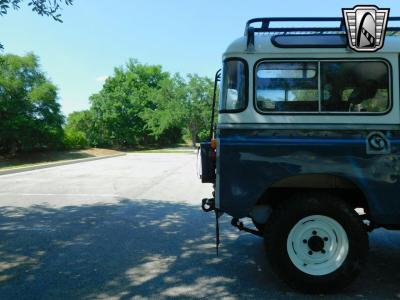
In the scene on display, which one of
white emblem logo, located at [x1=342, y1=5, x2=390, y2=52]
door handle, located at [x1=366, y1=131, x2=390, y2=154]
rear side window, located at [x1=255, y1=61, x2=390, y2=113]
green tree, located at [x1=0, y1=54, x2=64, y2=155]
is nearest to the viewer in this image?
white emblem logo, located at [x1=342, y1=5, x2=390, y2=52]

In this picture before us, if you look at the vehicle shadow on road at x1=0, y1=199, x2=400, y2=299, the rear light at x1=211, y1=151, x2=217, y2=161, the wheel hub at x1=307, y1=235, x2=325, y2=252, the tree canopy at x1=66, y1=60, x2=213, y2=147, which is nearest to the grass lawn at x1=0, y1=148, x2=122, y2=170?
the tree canopy at x1=66, y1=60, x2=213, y2=147

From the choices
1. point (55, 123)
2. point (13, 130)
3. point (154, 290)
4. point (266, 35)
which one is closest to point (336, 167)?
point (266, 35)

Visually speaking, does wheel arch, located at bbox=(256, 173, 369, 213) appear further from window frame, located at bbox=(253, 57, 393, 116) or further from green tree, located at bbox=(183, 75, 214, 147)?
green tree, located at bbox=(183, 75, 214, 147)

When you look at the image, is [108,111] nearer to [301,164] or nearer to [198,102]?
[198,102]

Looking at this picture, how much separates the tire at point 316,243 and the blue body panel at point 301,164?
271 mm

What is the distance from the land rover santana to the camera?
4066mm

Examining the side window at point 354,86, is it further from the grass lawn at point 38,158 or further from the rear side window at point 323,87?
the grass lawn at point 38,158

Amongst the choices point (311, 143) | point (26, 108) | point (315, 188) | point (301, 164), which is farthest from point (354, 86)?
point (26, 108)

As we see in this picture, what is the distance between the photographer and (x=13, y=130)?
2709 cm

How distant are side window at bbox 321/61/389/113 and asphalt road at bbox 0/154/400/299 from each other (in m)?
1.87

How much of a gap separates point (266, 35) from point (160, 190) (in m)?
8.27

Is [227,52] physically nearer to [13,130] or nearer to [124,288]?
[124,288]

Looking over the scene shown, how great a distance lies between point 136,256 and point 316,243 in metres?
2.45

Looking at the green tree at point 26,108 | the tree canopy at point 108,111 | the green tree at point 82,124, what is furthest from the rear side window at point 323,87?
the green tree at point 82,124
